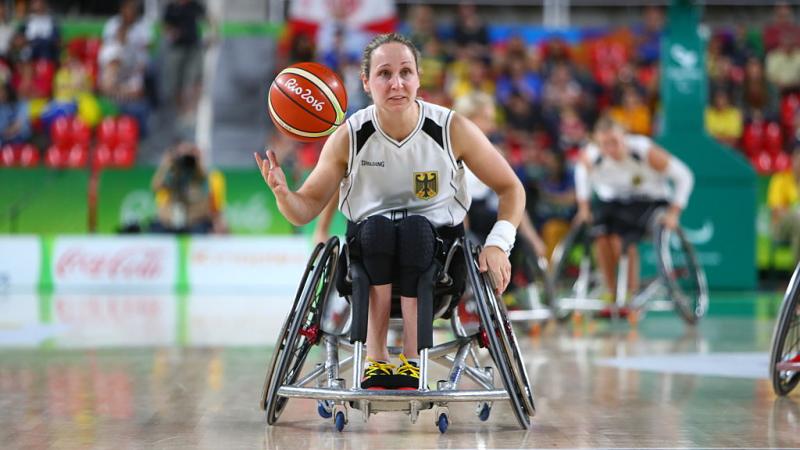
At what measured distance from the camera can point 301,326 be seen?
391 centimetres

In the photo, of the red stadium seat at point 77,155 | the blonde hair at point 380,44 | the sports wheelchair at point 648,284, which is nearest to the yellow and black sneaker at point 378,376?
the blonde hair at point 380,44

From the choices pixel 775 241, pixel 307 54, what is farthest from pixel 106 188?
pixel 775 241

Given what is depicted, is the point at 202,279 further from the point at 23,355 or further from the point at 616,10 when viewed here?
the point at 616,10

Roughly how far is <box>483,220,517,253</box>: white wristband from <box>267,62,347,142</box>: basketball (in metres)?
0.66

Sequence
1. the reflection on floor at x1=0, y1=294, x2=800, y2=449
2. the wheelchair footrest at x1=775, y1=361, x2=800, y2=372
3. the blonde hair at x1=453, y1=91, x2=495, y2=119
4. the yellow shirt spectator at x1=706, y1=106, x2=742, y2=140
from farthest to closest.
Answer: the yellow shirt spectator at x1=706, y1=106, x2=742, y2=140 < the blonde hair at x1=453, y1=91, x2=495, y2=119 < the wheelchair footrest at x1=775, y1=361, x2=800, y2=372 < the reflection on floor at x1=0, y1=294, x2=800, y2=449

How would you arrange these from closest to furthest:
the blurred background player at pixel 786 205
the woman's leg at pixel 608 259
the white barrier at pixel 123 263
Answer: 1. the woman's leg at pixel 608 259
2. the blurred background player at pixel 786 205
3. the white barrier at pixel 123 263

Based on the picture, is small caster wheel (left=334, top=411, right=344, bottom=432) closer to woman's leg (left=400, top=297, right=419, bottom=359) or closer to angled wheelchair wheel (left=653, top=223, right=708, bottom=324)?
woman's leg (left=400, top=297, right=419, bottom=359)

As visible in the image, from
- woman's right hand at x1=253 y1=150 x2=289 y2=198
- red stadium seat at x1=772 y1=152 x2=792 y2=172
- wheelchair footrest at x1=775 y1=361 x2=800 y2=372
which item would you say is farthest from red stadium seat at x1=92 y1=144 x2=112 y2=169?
wheelchair footrest at x1=775 y1=361 x2=800 y2=372

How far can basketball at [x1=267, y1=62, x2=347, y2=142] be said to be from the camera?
4047 millimetres

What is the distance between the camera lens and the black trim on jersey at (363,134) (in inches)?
164

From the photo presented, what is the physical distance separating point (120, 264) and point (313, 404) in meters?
8.90

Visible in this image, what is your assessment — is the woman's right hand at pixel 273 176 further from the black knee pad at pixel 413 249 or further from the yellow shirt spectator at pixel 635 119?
the yellow shirt spectator at pixel 635 119

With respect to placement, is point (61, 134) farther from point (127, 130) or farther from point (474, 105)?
point (474, 105)

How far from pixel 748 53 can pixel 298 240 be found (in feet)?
26.0
